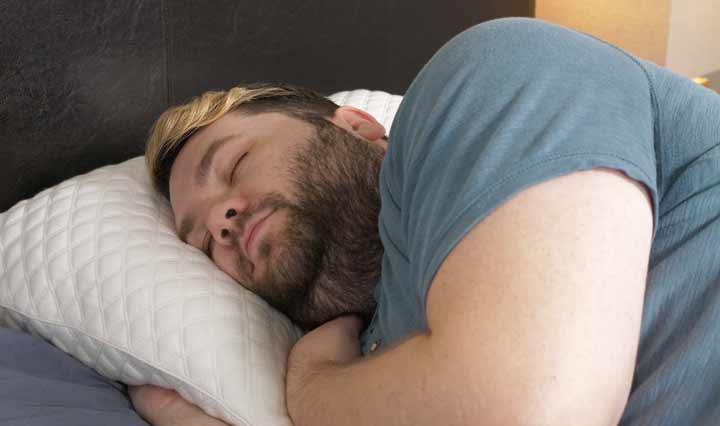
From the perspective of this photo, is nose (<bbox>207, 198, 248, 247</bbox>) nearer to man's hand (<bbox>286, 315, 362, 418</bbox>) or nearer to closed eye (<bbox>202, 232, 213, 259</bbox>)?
closed eye (<bbox>202, 232, 213, 259</bbox>)

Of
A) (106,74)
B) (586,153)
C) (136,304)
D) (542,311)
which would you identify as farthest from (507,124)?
(106,74)

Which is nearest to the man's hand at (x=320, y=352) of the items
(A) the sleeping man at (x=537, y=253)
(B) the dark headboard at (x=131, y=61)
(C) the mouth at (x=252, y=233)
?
(A) the sleeping man at (x=537, y=253)

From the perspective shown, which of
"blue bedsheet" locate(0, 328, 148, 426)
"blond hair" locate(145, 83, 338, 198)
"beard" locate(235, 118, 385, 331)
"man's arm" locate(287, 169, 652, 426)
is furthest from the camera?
"blond hair" locate(145, 83, 338, 198)

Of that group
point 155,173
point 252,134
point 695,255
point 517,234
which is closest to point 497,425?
point 517,234

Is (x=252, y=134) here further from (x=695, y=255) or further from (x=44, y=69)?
(x=695, y=255)

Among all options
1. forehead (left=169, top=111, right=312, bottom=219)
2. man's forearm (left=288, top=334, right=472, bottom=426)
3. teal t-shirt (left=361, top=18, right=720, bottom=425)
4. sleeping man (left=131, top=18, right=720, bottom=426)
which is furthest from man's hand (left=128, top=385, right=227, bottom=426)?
teal t-shirt (left=361, top=18, right=720, bottom=425)

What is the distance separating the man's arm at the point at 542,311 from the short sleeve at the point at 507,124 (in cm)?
2

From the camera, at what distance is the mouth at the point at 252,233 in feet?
3.84

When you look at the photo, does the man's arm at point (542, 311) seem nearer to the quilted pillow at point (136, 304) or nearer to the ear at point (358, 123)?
the quilted pillow at point (136, 304)

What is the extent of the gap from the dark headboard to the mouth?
343 mm

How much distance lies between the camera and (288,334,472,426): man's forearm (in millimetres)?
745

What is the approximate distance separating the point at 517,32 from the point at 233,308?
0.50 metres

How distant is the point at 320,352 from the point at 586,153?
470 mm

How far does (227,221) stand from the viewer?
119 centimetres
